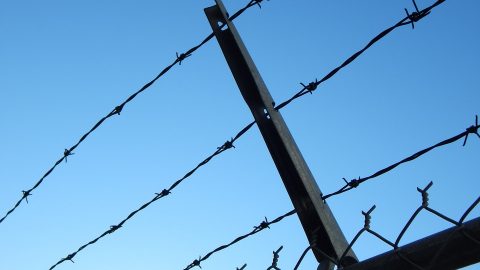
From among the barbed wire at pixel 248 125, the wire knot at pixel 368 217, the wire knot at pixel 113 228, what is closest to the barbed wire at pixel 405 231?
the wire knot at pixel 368 217

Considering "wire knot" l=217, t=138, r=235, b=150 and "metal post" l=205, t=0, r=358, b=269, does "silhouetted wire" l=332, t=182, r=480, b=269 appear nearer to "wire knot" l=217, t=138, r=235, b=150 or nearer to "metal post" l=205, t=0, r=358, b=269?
"metal post" l=205, t=0, r=358, b=269

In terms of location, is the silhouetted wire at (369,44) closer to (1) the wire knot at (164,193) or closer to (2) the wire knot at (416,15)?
(2) the wire knot at (416,15)

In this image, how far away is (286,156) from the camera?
2.24 metres

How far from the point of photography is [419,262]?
1595 millimetres

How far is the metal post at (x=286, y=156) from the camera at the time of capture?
2.07 m

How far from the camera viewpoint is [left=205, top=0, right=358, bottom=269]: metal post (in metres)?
2.07

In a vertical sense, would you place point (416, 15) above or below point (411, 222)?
above

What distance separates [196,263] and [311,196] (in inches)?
32.2

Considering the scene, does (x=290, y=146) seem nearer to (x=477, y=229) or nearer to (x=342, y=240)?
(x=342, y=240)

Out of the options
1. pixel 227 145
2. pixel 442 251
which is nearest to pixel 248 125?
pixel 227 145

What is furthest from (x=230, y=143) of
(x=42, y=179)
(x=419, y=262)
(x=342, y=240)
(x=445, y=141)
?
(x=42, y=179)

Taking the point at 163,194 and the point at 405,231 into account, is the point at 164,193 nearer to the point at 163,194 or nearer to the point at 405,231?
the point at 163,194

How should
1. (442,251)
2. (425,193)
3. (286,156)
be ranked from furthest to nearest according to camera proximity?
(286,156), (425,193), (442,251)

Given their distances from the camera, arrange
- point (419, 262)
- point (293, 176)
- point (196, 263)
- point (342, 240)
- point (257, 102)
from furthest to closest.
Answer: point (196, 263), point (257, 102), point (293, 176), point (342, 240), point (419, 262)
